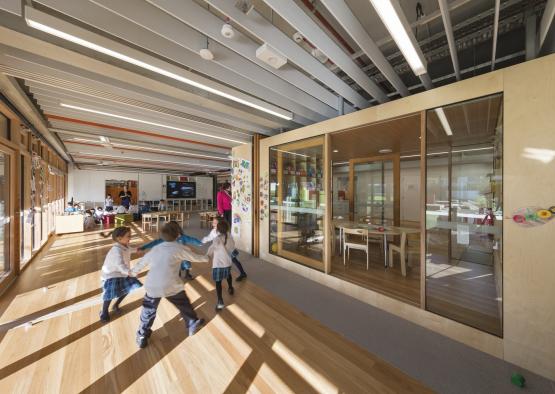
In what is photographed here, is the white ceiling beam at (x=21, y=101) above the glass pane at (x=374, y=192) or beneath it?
above

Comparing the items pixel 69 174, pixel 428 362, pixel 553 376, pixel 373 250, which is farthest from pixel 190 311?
pixel 69 174

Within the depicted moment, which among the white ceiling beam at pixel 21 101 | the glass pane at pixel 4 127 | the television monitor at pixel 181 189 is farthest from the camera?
the television monitor at pixel 181 189

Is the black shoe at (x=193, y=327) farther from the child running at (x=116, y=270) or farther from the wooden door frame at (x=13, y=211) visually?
the wooden door frame at (x=13, y=211)

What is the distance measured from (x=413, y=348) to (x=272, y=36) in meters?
3.34

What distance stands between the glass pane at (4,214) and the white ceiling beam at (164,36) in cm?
337

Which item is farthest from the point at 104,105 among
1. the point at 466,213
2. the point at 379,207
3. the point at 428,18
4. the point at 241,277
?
the point at 379,207

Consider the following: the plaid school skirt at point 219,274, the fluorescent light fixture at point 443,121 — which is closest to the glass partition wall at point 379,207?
the fluorescent light fixture at point 443,121

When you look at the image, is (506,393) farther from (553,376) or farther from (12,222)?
(12,222)

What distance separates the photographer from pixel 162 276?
6.95ft

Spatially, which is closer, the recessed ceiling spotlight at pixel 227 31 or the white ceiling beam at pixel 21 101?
the recessed ceiling spotlight at pixel 227 31

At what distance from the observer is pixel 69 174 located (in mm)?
10781

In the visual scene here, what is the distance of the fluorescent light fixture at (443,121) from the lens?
2592 mm

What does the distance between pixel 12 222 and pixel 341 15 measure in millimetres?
5655

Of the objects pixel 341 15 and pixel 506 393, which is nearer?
pixel 506 393
